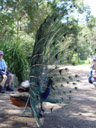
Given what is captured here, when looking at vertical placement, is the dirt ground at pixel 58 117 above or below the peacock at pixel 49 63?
below

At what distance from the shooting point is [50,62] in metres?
4.26

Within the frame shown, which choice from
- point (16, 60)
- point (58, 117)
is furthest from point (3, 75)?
point (58, 117)

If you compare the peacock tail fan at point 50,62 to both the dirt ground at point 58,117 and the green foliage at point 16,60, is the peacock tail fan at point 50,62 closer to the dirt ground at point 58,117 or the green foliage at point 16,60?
the dirt ground at point 58,117

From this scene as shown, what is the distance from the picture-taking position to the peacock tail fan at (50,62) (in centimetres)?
403

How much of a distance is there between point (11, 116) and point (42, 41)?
1926 millimetres

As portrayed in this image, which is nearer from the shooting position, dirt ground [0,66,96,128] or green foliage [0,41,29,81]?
dirt ground [0,66,96,128]

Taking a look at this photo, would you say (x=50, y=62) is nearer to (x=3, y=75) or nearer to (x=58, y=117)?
(x=58, y=117)

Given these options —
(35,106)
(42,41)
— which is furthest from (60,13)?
(35,106)

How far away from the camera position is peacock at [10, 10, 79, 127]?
13.2 feet

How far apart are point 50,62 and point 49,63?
31 millimetres

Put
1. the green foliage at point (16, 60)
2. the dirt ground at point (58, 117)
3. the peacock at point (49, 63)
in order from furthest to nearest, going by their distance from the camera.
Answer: the green foliage at point (16, 60)
the dirt ground at point (58, 117)
the peacock at point (49, 63)

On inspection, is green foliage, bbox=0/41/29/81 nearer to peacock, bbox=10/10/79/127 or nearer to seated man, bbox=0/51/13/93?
seated man, bbox=0/51/13/93

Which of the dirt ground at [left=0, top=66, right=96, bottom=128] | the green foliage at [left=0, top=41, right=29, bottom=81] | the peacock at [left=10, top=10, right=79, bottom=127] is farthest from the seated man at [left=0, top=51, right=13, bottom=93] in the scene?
the peacock at [left=10, top=10, right=79, bottom=127]

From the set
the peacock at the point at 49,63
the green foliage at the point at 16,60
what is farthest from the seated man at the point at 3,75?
the peacock at the point at 49,63
